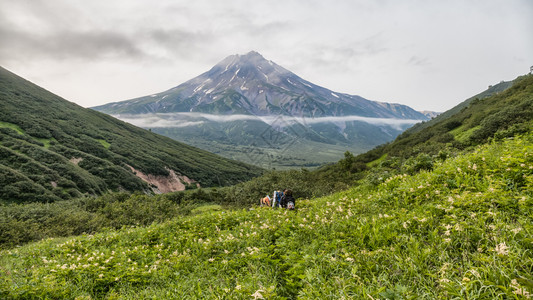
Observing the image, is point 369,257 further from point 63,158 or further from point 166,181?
point 166,181

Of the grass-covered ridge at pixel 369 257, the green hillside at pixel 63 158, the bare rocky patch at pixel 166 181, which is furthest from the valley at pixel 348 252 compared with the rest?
the bare rocky patch at pixel 166 181

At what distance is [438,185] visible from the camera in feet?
20.1

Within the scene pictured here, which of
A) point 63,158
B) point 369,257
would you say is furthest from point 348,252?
point 63,158

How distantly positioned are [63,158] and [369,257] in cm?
6540

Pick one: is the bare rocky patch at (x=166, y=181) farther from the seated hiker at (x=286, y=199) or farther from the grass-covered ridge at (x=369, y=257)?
the grass-covered ridge at (x=369, y=257)

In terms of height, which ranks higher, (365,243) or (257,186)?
(365,243)

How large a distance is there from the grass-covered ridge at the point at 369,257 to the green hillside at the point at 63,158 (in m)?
39.6

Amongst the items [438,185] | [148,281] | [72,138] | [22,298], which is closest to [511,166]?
[438,185]

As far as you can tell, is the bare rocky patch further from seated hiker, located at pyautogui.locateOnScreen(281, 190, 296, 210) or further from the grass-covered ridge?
the grass-covered ridge

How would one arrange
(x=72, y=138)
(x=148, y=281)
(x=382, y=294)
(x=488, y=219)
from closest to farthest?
(x=382, y=294) → (x=488, y=219) → (x=148, y=281) → (x=72, y=138)

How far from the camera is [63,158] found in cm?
5103

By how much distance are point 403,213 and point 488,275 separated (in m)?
2.50

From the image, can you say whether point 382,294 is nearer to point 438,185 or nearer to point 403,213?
point 403,213

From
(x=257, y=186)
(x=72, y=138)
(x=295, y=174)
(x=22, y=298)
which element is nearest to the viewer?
(x=22, y=298)
